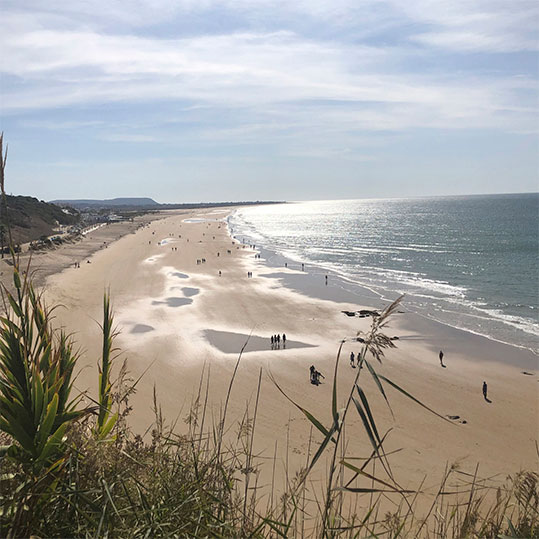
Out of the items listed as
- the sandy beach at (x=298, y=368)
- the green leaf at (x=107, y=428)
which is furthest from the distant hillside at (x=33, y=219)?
the green leaf at (x=107, y=428)

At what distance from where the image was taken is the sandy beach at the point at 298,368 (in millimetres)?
12758

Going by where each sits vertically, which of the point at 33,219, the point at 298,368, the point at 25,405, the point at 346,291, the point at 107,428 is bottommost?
the point at 298,368

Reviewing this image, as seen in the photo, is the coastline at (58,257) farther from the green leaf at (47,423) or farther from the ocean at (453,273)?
the green leaf at (47,423)

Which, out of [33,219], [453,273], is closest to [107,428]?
[453,273]

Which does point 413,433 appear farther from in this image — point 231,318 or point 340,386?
point 231,318

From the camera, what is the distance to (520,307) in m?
29.0

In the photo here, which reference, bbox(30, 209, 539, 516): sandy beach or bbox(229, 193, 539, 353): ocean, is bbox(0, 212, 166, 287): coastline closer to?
bbox(30, 209, 539, 516): sandy beach

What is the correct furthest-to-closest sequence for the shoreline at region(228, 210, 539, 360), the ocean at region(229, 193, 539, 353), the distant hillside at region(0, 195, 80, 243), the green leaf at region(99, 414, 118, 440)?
the distant hillside at region(0, 195, 80, 243) < the ocean at region(229, 193, 539, 353) < the shoreline at region(228, 210, 539, 360) < the green leaf at region(99, 414, 118, 440)

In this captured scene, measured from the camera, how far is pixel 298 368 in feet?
62.7

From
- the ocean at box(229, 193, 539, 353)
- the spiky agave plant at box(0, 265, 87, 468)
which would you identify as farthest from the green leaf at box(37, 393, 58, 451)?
the ocean at box(229, 193, 539, 353)

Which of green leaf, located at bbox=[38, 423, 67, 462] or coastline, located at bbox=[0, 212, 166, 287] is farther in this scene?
coastline, located at bbox=[0, 212, 166, 287]

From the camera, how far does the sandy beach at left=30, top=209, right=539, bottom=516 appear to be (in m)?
12.8

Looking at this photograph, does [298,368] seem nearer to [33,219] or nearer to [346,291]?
[346,291]

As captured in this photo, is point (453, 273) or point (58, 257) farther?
point (58, 257)
